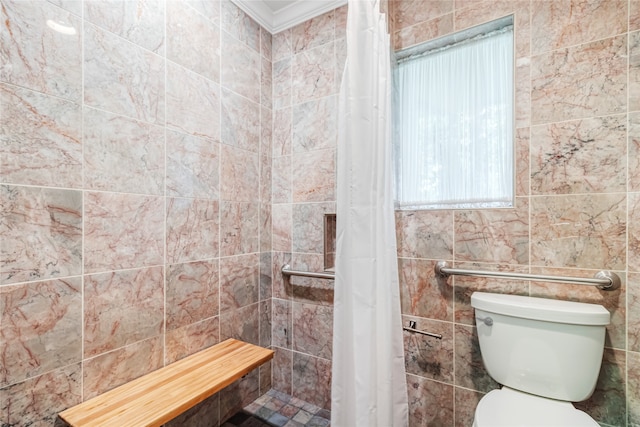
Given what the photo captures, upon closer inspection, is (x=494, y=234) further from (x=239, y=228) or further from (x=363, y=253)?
(x=239, y=228)

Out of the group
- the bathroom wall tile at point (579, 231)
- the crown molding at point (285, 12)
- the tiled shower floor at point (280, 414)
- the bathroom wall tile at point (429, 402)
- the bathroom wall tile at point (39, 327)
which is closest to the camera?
the bathroom wall tile at point (39, 327)

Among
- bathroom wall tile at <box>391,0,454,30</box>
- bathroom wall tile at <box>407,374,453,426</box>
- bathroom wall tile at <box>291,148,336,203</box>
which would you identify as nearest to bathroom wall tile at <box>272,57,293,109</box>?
bathroom wall tile at <box>291,148,336,203</box>

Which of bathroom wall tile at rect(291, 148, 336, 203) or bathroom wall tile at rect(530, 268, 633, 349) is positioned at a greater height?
bathroom wall tile at rect(291, 148, 336, 203)

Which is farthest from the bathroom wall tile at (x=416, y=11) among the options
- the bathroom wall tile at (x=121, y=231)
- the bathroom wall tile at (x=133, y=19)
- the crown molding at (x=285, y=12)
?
the bathroom wall tile at (x=121, y=231)

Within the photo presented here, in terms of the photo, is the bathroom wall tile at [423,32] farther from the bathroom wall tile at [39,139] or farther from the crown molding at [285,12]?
the bathroom wall tile at [39,139]

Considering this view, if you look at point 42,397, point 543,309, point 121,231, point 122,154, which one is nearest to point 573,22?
point 543,309

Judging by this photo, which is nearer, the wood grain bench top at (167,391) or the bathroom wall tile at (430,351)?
the wood grain bench top at (167,391)

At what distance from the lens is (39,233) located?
3.04 ft

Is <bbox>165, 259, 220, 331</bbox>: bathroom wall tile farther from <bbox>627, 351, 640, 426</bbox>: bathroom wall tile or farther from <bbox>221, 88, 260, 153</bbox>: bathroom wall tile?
<bbox>627, 351, 640, 426</bbox>: bathroom wall tile

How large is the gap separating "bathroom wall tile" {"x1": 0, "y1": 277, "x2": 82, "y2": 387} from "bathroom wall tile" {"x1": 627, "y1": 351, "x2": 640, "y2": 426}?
2.02 m

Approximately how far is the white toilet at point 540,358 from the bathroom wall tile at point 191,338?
1201mm

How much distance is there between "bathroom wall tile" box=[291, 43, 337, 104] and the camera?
1.67m

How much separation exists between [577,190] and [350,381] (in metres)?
1.19

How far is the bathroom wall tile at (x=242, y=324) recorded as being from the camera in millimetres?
1548
